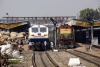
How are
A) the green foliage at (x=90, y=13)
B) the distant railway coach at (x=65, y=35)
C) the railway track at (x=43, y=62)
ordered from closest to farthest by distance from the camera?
1. the railway track at (x=43, y=62)
2. the distant railway coach at (x=65, y=35)
3. the green foliage at (x=90, y=13)

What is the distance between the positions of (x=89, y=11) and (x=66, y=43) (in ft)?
190

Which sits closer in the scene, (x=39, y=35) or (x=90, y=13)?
(x=39, y=35)

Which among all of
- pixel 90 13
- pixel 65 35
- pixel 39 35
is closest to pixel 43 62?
pixel 39 35

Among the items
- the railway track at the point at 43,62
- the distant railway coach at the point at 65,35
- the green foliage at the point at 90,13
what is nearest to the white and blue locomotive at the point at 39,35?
the distant railway coach at the point at 65,35

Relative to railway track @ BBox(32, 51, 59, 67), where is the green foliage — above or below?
above

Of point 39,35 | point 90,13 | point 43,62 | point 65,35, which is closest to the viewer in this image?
point 43,62

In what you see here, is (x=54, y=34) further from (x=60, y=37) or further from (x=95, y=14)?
(x=95, y=14)

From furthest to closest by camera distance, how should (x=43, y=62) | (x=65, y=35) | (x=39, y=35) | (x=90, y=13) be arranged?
(x=90, y=13) < (x=65, y=35) < (x=39, y=35) < (x=43, y=62)

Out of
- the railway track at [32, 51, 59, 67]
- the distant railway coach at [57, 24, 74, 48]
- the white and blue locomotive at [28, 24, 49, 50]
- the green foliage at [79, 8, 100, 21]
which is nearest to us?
the railway track at [32, 51, 59, 67]

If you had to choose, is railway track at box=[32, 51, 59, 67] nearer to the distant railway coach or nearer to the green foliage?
the distant railway coach

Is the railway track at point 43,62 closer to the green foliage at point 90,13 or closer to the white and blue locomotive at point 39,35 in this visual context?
the white and blue locomotive at point 39,35

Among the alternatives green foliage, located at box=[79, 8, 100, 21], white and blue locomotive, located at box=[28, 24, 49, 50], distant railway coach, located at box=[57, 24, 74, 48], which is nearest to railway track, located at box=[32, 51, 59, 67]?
white and blue locomotive, located at box=[28, 24, 49, 50]

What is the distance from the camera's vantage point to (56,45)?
29078 millimetres

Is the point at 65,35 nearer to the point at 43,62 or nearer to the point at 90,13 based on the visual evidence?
the point at 43,62
